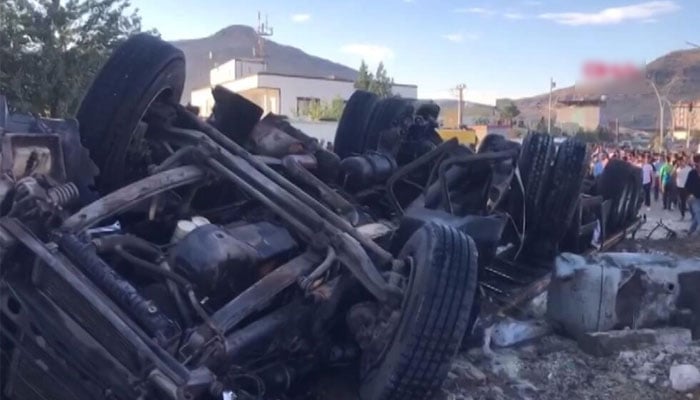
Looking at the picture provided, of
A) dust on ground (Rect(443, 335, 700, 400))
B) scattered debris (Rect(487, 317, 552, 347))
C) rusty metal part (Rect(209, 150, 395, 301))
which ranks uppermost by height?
rusty metal part (Rect(209, 150, 395, 301))

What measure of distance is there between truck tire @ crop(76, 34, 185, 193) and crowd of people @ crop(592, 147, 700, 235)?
855cm

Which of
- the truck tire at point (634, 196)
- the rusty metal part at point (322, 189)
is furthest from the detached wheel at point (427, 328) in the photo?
the truck tire at point (634, 196)

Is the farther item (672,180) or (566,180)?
(672,180)

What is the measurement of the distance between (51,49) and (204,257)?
14.6m

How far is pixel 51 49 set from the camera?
56.2ft

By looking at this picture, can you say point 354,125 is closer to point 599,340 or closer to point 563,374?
point 599,340

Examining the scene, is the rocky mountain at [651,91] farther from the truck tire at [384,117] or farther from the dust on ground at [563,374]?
the dust on ground at [563,374]

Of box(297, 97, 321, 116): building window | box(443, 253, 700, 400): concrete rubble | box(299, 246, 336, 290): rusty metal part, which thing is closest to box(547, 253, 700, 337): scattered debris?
box(443, 253, 700, 400): concrete rubble

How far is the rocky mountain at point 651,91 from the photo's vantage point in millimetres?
22431

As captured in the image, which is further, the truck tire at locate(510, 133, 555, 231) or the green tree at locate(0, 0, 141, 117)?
the green tree at locate(0, 0, 141, 117)

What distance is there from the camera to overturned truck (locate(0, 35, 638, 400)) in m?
3.35

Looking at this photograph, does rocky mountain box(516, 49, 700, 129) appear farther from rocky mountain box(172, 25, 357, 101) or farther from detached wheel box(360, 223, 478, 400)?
rocky mountain box(172, 25, 357, 101)

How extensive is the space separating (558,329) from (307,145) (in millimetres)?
2102

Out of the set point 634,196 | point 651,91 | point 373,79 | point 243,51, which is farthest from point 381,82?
point 243,51
